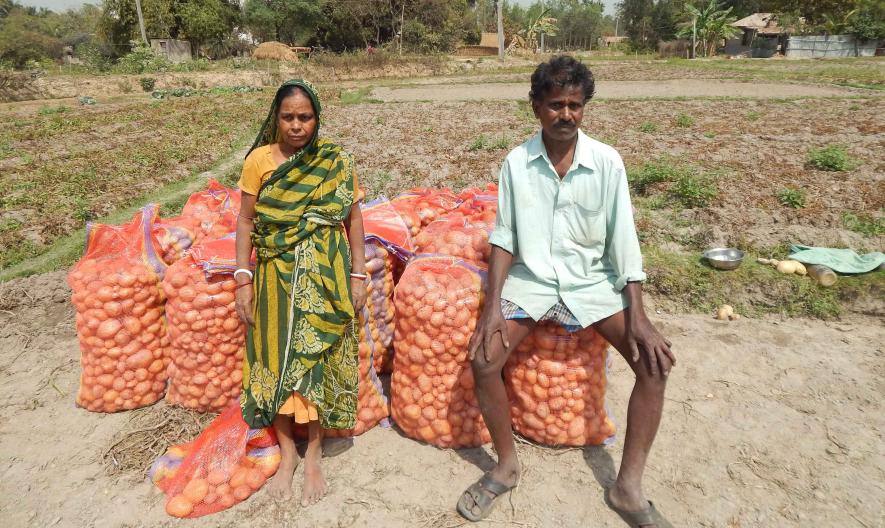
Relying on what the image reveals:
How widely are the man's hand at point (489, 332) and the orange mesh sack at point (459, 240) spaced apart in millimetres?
485

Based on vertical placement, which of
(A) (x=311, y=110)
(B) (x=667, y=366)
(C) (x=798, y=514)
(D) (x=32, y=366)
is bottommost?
(C) (x=798, y=514)

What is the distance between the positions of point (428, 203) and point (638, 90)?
52.1 ft

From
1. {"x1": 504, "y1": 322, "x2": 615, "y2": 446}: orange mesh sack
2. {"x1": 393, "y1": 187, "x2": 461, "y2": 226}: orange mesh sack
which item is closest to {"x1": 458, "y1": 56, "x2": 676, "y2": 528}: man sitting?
{"x1": 504, "y1": 322, "x2": 615, "y2": 446}: orange mesh sack

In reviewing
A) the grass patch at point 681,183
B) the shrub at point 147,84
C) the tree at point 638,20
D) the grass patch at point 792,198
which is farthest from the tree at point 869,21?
the shrub at point 147,84

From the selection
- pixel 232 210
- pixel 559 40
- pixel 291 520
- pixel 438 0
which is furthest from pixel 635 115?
pixel 559 40

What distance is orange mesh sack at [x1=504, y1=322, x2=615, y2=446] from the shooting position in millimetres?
2346

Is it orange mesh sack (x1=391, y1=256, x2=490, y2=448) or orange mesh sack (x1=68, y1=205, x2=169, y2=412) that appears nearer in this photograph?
orange mesh sack (x1=391, y1=256, x2=490, y2=448)

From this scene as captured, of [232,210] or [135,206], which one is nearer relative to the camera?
[232,210]

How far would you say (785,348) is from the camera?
10.7 feet

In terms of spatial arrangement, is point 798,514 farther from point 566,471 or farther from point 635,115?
point 635,115

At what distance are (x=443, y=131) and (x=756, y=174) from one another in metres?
5.83

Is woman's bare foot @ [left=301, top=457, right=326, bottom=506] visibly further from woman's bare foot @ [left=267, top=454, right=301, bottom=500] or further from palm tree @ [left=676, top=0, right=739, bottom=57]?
palm tree @ [left=676, top=0, right=739, bottom=57]

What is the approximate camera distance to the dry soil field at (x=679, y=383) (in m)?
2.19

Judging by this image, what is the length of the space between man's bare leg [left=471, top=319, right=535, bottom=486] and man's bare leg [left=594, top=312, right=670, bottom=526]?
398mm
